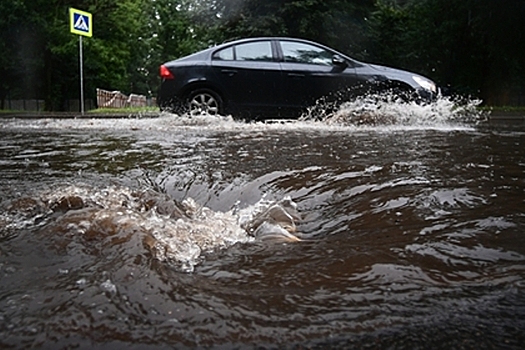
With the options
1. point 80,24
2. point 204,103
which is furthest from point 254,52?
point 80,24

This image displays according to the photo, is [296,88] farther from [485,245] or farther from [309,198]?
[485,245]

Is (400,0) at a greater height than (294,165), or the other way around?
(400,0)

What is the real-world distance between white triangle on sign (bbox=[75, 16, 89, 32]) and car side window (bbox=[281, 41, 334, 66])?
9420 millimetres

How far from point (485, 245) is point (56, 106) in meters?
33.6

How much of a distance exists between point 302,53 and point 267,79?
2.25 ft

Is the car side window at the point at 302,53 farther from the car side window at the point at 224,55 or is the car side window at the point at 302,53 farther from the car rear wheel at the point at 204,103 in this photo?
the car rear wheel at the point at 204,103

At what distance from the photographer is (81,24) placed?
53.0 ft

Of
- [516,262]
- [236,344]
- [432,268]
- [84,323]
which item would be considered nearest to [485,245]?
[516,262]

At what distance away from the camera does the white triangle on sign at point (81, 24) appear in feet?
52.4

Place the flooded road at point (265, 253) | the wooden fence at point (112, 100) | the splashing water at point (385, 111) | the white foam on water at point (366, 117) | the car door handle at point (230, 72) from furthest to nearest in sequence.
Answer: the wooden fence at point (112, 100) → the car door handle at point (230, 72) → the splashing water at point (385, 111) → the white foam on water at point (366, 117) → the flooded road at point (265, 253)

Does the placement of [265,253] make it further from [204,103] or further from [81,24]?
[81,24]

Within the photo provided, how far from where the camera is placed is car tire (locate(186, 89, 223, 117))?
8.34 m

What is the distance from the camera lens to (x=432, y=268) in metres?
1.64

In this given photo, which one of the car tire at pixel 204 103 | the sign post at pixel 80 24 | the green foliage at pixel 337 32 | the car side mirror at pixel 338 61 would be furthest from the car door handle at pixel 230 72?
the green foliage at pixel 337 32
